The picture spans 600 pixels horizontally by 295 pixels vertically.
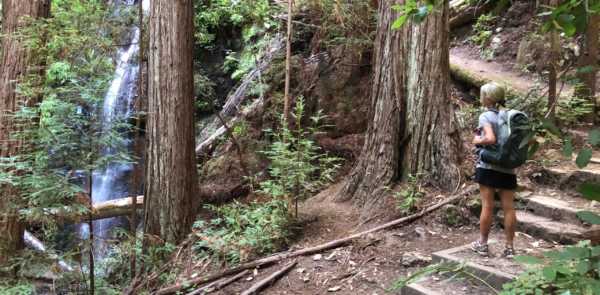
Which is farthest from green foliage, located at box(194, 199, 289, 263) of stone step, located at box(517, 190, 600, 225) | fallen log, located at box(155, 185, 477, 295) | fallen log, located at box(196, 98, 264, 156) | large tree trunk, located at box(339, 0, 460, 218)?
fallen log, located at box(196, 98, 264, 156)

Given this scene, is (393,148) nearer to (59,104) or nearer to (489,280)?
(489,280)

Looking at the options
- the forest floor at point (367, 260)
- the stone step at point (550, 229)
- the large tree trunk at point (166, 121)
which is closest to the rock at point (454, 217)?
the forest floor at point (367, 260)

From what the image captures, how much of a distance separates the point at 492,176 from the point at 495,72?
6.52 metres

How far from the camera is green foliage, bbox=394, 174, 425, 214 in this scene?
5.63m

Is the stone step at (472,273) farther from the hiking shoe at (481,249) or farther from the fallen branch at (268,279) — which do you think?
the fallen branch at (268,279)

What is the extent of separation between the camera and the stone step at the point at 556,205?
16.5ft

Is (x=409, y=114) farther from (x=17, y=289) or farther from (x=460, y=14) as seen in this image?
(x=460, y=14)

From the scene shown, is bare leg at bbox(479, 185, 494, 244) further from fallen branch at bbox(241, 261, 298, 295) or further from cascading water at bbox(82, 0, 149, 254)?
cascading water at bbox(82, 0, 149, 254)

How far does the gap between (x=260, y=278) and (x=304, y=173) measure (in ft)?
4.86

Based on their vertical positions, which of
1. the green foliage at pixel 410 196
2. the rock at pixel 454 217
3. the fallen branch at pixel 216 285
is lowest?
the fallen branch at pixel 216 285

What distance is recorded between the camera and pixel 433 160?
595 cm

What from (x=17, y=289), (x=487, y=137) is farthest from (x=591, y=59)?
(x=17, y=289)

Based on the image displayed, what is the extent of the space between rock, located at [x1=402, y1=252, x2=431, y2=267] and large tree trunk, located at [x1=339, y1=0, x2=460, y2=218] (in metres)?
1.17

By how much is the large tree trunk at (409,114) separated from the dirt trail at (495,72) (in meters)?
3.03
